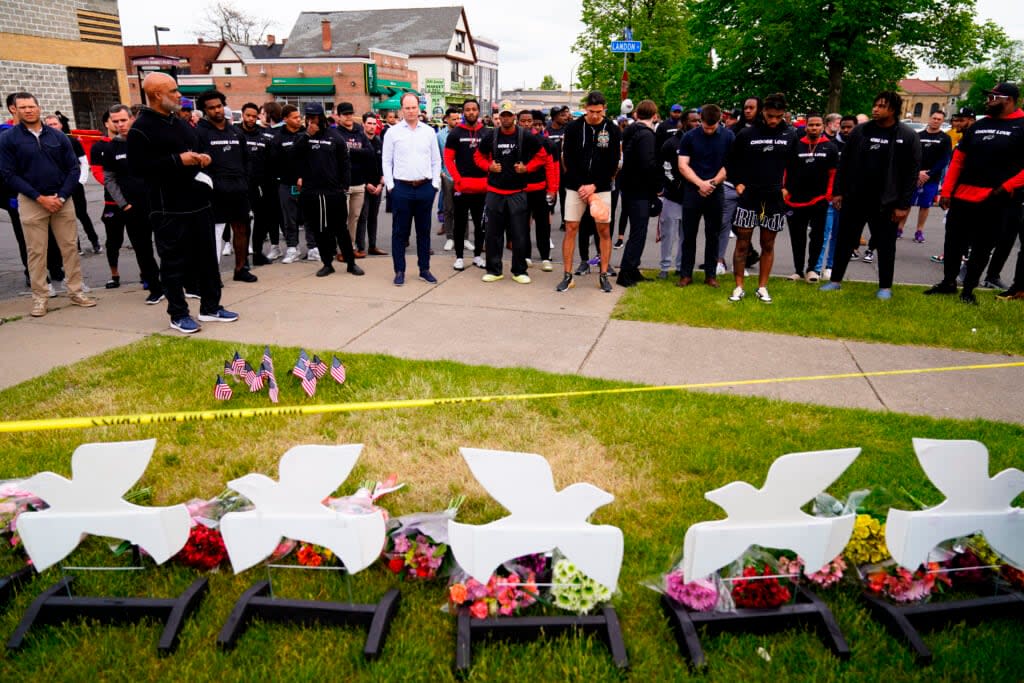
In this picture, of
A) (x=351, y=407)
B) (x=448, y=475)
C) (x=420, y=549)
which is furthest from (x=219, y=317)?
(x=420, y=549)

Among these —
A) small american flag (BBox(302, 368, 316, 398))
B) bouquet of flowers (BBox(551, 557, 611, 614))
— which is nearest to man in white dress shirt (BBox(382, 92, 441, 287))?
small american flag (BBox(302, 368, 316, 398))

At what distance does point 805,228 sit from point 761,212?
1.41m

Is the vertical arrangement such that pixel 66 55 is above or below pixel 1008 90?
above

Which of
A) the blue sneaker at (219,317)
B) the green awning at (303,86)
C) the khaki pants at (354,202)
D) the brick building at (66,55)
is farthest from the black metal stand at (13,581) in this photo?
the green awning at (303,86)

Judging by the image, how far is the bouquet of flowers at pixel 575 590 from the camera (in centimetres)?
262

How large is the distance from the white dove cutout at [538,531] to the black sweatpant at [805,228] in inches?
271

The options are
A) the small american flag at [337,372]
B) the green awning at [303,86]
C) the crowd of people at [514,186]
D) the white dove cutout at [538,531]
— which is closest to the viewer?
the white dove cutout at [538,531]

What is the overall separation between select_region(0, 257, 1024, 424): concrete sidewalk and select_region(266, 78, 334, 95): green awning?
183ft

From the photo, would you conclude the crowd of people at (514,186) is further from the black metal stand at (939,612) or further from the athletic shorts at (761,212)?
the black metal stand at (939,612)

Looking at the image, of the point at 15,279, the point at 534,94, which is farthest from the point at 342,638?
the point at 534,94

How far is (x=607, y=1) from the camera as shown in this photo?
39562 millimetres

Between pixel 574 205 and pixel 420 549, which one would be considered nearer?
pixel 420 549

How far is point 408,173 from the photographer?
26.1ft

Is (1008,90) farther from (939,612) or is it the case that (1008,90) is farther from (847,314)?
(939,612)
